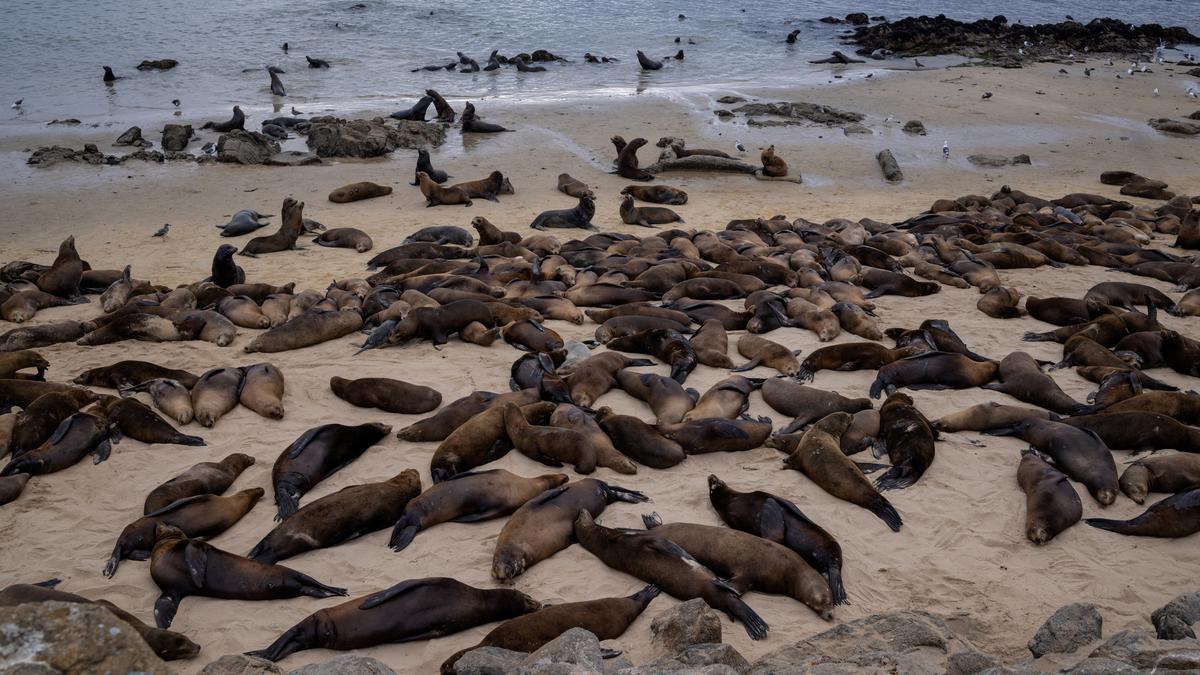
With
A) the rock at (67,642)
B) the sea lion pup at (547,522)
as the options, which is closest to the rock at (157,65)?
the sea lion pup at (547,522)

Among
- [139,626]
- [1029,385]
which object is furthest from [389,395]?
[1029,385]

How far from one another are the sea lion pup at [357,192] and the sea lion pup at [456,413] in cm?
787

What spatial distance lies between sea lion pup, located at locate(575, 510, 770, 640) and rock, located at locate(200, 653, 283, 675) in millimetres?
1923

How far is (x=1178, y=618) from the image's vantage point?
4.18 metres

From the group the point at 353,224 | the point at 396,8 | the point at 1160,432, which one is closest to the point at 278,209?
the point at 353,224

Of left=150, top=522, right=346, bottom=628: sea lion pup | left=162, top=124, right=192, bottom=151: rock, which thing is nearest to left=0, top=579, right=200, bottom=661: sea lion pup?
left=150, top=522, right=346, bottom=628: sea lion pup

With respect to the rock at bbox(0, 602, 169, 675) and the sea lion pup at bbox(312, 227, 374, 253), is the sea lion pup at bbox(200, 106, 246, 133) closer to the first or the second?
the sea lion pup at bbox(312, 227, 374, 253)

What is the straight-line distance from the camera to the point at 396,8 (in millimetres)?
39062

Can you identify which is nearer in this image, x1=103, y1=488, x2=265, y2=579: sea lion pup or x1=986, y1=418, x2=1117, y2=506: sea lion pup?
x1=103, y1=488, x2=265, y2=579: sea lion pup

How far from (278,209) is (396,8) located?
29.2 m

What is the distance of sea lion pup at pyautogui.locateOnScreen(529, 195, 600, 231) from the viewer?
41.2ft

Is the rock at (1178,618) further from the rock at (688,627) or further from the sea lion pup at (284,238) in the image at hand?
the sea lion pup at (284,238)

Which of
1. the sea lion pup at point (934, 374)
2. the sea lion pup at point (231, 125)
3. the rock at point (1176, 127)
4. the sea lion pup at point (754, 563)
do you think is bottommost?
the sea lion pup at point (754, 563)

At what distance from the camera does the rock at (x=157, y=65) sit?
25.4m
